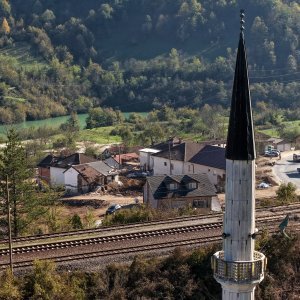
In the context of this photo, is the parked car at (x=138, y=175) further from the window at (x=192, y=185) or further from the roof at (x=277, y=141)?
the roof at (x=277, y=141)

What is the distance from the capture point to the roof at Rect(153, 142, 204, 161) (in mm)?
52219

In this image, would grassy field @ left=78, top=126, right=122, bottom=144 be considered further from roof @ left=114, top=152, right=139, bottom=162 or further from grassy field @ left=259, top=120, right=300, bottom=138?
grassy field @ left=259, top=120, right=300, bottom=138

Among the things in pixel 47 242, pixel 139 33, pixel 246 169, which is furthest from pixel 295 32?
pixel 246 169

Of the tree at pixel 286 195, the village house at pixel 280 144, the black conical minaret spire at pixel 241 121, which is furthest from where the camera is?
the village house at pixel 280 144

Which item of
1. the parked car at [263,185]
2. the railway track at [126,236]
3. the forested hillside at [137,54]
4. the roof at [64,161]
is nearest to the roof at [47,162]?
the roof at [64,161]

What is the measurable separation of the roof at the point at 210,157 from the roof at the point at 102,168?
247 inches

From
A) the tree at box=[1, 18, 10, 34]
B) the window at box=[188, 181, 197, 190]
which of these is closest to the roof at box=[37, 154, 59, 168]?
the window at box=[188, 181, 197, 190]

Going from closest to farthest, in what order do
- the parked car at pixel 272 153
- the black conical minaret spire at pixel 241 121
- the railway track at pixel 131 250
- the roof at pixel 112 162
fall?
the black conical minaret spire at pixel 241 121 → the railway track at pixel 131 250 → the roof at pixel 112 162 → the parked car at pixel 272 153

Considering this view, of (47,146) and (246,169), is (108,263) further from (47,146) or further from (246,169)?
(47,146)

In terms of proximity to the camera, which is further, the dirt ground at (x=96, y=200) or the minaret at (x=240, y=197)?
the dirt ground at (x=96, y=200)

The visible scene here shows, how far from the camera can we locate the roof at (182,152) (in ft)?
171

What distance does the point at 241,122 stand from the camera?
1226 centimetres

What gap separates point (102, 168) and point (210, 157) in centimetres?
844

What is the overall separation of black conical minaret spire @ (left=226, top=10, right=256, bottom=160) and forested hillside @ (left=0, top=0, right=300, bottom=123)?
97.1 metres
